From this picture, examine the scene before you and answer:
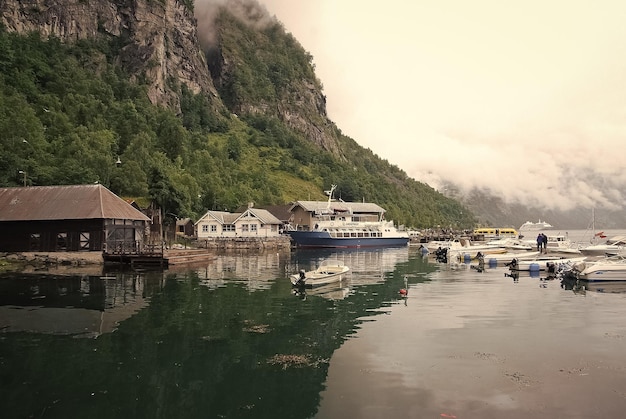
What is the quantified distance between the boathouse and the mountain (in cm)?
1138

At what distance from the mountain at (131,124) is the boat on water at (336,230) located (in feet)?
59.1

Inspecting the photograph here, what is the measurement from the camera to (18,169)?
238 feet

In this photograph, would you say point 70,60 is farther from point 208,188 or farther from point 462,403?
point 462,403

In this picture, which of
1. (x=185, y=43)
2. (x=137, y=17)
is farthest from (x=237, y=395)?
(x=185, y=43)

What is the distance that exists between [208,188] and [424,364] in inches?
3980

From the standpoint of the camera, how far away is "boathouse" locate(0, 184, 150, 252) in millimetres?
56531

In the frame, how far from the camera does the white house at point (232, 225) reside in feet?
316

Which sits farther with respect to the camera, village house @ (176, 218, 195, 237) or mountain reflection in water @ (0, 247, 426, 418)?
village house @ (176, 218, 195, 237)

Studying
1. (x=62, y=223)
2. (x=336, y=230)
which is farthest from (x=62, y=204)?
(x=336, y=230)

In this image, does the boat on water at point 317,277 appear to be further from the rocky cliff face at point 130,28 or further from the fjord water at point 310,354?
the rocky cliff face at point 130,28

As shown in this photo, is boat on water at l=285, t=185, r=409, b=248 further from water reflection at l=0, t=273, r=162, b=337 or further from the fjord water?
the fjord water

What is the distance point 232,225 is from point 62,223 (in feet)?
137

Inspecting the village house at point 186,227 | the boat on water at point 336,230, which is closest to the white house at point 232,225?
the village house at point 186,227

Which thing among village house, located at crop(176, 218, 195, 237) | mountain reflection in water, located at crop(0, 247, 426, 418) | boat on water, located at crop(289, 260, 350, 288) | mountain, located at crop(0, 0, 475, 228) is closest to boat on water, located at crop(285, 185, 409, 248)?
mountain, located at crop(0, 0, 475, 228)
